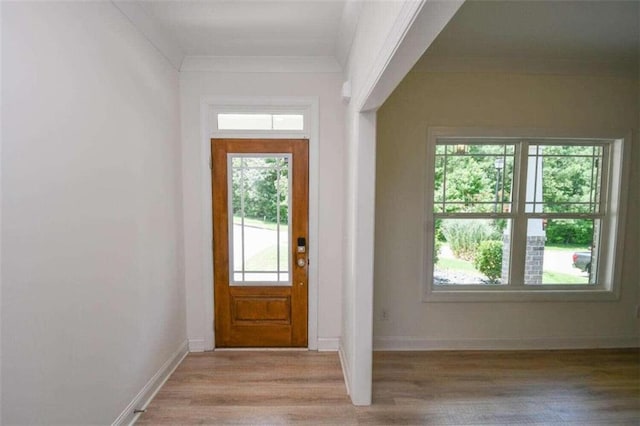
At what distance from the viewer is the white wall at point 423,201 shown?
265cm

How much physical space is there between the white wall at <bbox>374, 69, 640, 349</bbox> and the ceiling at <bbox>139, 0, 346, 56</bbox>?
0.87m

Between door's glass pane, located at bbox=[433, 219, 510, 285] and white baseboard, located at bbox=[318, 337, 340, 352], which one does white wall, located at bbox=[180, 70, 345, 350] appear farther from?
door's glass pane, located at bbox=[433, 219, 510, 285]

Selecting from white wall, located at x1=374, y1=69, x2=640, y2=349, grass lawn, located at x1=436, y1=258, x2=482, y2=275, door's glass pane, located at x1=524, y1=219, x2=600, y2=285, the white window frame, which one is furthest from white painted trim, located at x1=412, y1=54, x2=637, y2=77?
grass lawn, located at x1=436, y1=258, x2=482, y2=275

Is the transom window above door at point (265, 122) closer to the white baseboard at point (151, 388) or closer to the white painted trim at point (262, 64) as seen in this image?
the white painted trim at point (262, 64)

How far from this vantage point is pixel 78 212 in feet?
4.71

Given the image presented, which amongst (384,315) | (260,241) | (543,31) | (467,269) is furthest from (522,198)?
(260,241)

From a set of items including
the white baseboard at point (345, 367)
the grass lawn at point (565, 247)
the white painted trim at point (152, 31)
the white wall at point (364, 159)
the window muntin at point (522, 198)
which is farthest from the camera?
the grass lawn at point (565, 247)

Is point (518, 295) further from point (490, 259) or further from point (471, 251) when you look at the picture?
point (471, 251)

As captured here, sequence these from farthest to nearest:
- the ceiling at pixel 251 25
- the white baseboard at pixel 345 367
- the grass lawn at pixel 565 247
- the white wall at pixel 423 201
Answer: the grass lawn at pixel 565 247 < the white wall at pixel 423 201 < the white baseboard at pixel 345 367 < the ceiling at pixel 251 25

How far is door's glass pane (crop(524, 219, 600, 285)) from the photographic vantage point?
282 cm

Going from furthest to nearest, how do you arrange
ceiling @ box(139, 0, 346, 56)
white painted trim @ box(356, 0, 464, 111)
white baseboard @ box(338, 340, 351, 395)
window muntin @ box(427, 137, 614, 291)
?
window muntin @ box(427, 137, 614, 291) → white baseboard @ box(338, 340, 351, 395) → ceiling @ box(139, 0, 346, 56) → white painted trim @ box(356, 0, 464, 111)

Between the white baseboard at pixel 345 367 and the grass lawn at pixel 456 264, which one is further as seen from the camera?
the grass lawn at pixel 456 264

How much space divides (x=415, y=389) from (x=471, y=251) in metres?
1.38

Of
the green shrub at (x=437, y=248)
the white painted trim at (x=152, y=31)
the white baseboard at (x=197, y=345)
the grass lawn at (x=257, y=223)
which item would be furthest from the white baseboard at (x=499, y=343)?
the white painted trim at (x=152, y=31)
